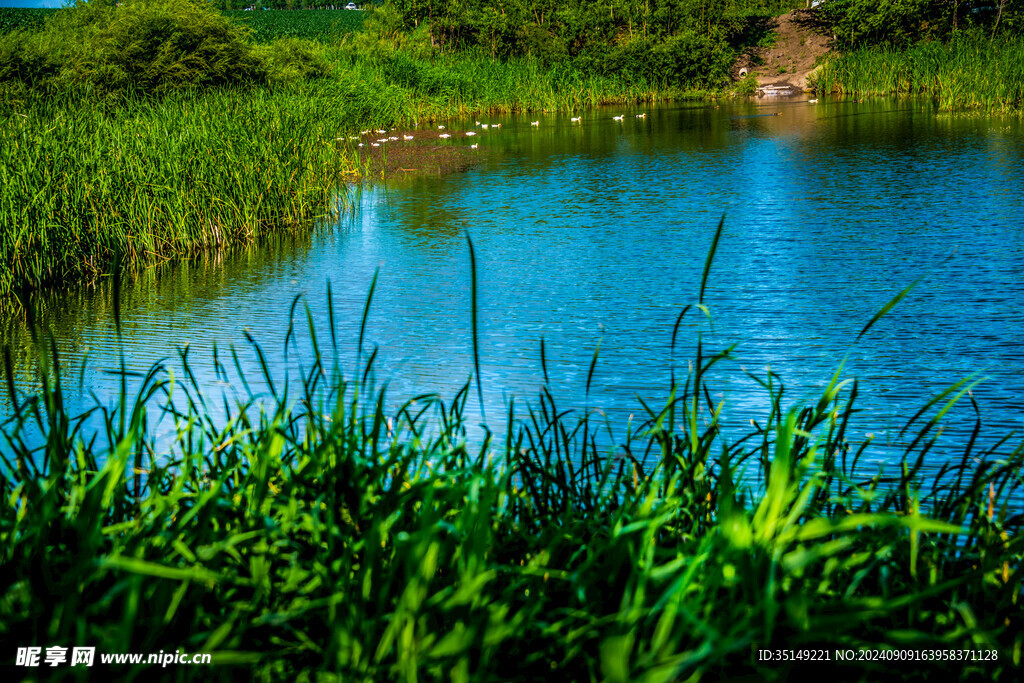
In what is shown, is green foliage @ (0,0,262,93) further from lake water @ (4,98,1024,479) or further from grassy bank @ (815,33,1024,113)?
grassy bank @ (815,33,1024,113)

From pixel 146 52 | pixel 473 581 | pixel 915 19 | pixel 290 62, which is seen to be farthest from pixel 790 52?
pixel 473 581

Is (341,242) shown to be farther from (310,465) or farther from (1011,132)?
(1011,132)

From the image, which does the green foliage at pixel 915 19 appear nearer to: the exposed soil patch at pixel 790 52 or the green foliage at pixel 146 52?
the exposed soil patch at pixel 790 52

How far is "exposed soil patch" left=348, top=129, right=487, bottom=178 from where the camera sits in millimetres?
8781

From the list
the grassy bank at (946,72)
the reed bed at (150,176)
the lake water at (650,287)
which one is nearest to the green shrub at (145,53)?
the reed bed at (150,176)

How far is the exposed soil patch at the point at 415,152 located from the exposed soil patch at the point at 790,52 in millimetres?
8728

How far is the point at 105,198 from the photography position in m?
5.03

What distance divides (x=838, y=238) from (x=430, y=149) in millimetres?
5974

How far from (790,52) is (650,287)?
16432 mm

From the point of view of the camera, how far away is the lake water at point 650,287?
10.4 ft

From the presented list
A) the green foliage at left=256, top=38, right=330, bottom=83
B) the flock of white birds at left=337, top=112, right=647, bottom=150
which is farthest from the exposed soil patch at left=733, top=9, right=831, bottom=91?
the green foliage at left=256, top=38, right=330, bottom=83

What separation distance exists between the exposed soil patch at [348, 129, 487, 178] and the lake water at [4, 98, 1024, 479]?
0.51 meters

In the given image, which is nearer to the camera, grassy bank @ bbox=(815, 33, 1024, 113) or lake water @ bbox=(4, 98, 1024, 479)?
lake water @ bbox=(4, 98, 1024, 479)

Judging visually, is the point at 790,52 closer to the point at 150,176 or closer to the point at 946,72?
the point at 946,72
